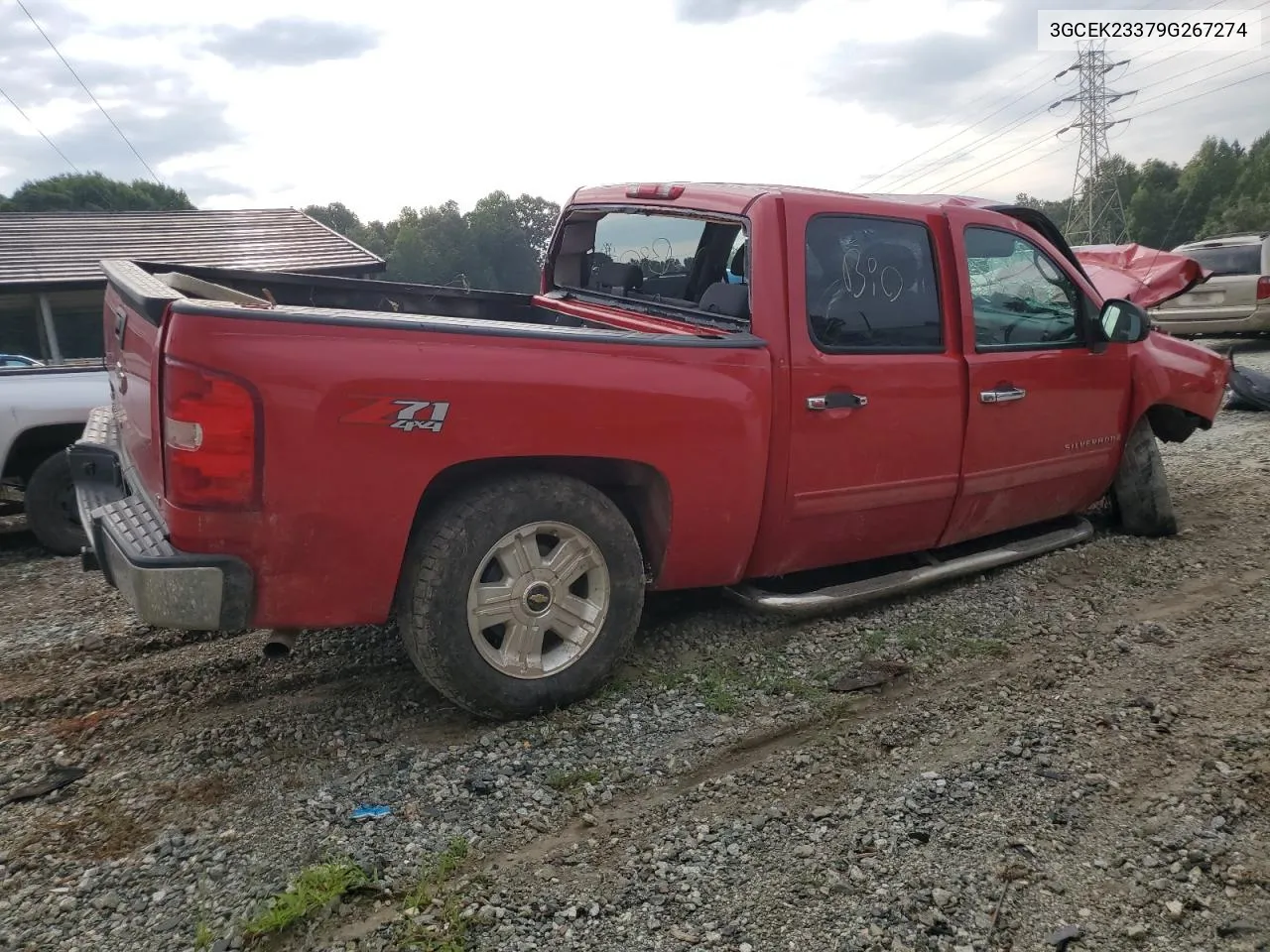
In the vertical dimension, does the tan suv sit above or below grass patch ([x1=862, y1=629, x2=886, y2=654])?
above

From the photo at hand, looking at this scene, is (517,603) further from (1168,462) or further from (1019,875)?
(1168,462)

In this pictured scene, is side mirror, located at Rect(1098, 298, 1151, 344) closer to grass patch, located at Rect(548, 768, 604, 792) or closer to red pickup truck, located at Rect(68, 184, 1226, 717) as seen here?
red pickup truck, located at Rect(68, 184, 1226, 717)

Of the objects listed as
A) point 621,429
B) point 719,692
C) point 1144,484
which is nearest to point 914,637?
point 719,692

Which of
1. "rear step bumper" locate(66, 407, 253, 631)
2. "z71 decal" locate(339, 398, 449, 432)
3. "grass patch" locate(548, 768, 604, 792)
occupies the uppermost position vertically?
"z71 decal" locate(339, 398, 449, 432)

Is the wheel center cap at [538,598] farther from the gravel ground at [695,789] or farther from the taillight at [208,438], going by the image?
the taillight at [208,438]

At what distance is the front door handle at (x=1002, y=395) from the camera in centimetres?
410

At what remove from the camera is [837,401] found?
12.0 ft

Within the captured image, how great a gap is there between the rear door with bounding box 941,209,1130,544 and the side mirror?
0.27 feet

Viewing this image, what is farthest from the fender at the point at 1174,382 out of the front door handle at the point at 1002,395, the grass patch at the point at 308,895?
the grass patch at the point at 308,895

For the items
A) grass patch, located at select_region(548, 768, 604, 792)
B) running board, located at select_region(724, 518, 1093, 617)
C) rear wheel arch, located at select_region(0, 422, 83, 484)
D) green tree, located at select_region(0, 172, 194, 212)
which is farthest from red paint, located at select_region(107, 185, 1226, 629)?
green tree, located at select_region(0, 172, 194, 212)

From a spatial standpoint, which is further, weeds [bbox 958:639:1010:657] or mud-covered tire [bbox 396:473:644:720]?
weeds [bbox 958:639:1010:657]

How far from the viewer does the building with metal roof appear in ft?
56.2

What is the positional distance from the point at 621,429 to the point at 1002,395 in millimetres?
1947

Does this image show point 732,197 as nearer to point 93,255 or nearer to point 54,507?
point 54,507
